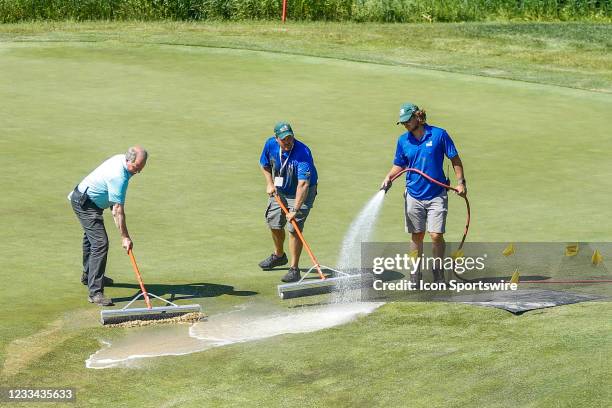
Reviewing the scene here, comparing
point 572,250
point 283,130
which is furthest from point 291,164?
point 572,250

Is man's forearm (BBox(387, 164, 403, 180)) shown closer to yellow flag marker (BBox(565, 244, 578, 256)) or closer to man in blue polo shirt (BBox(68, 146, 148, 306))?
yellow flag marker (BBox(565, 244, 578, 256))

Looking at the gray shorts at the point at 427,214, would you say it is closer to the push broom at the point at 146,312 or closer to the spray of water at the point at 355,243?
the spray of water at the point at 355,243

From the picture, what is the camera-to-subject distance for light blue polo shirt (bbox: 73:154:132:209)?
490 inches

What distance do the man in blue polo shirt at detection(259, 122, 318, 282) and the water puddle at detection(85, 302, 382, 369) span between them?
1.23 metres

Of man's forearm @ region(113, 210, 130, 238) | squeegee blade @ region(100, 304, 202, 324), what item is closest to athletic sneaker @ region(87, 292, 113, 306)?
squeegee blade @ region(100, 304, 202, 324)

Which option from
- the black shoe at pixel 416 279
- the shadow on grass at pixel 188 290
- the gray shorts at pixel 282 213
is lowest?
the shadow on grass at pixel 188 290

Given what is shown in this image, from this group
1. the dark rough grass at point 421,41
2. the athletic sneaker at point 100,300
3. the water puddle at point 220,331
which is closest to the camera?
the water puddle at point 220,331

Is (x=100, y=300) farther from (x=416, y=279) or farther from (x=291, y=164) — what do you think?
(x=416, y=279)

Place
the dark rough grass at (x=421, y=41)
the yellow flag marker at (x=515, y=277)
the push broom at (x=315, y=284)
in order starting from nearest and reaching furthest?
the yellow flag marker at (x=515, y=277), the push broom at (x=315, y=284), the dark rough grass at (x=421, y=41)

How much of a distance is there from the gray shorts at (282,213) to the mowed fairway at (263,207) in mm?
578

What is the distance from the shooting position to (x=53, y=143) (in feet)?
62.0

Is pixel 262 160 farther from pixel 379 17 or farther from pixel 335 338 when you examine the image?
pixel 379 17

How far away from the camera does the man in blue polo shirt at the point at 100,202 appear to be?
12.4m


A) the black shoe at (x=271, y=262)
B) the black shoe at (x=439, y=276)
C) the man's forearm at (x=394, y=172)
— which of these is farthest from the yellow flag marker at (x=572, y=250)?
the black shoe at (x=271, y=262)
